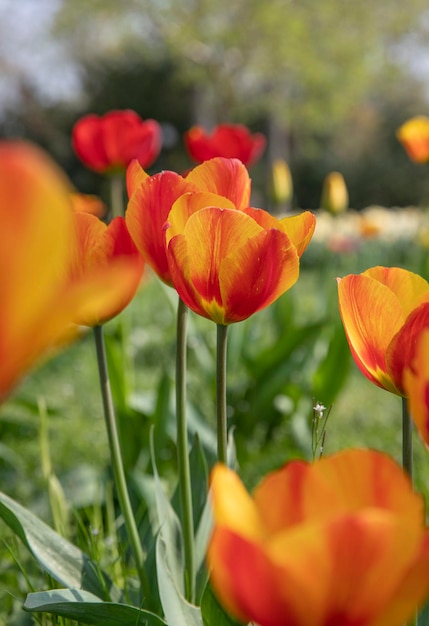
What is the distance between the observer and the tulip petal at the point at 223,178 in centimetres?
64

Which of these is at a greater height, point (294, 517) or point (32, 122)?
point (32, 122)

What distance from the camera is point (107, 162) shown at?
167 centimetres

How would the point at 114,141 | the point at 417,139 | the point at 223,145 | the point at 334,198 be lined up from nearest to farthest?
the point at 223,145
the point at 114,141
the point at 417,139
the point at 334,198

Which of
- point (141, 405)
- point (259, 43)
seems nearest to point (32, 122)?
point (259, 43)

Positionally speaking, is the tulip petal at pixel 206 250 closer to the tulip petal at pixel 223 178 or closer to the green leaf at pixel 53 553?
the tulip petal at pixel 223 178

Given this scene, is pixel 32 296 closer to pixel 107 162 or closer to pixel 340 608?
pixel 340 608

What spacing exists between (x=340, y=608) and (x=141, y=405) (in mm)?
1756

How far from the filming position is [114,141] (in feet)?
5.46

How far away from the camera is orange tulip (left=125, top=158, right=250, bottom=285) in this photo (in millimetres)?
600

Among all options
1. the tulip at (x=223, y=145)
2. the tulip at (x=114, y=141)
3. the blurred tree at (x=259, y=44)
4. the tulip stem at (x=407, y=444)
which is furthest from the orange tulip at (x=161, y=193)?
the blurred tree at (x=259, y=44)

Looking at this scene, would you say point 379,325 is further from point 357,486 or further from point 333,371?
point 333,371

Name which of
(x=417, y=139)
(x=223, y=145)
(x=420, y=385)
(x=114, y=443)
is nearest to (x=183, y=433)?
(x=114, y=443)

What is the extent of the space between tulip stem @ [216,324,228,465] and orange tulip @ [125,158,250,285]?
8cm

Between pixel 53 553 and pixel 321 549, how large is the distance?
1.82ft
